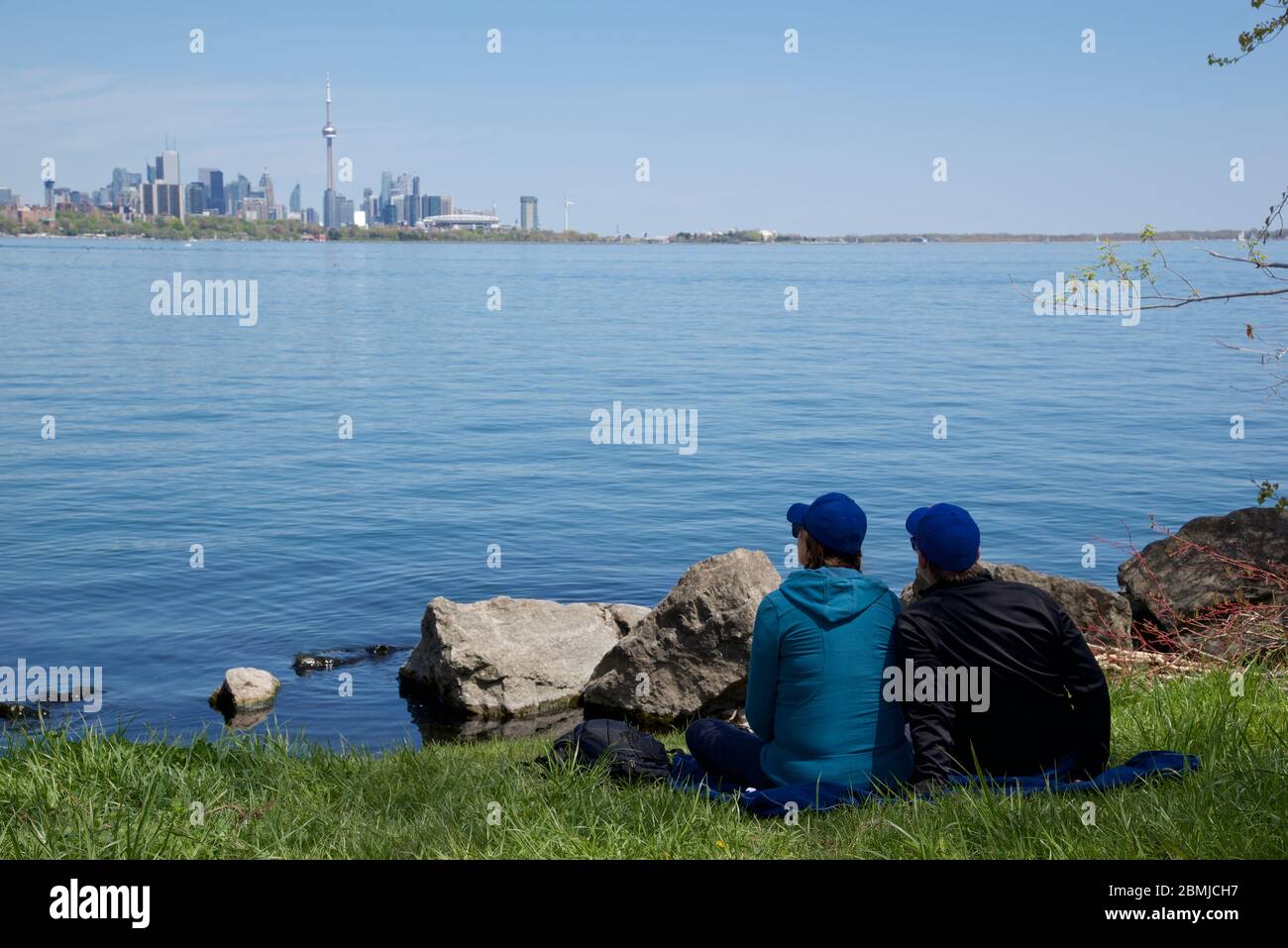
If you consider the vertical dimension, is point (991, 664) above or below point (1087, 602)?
above

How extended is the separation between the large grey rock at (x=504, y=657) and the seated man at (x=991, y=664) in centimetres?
767

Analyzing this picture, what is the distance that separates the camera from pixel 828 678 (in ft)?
20.4

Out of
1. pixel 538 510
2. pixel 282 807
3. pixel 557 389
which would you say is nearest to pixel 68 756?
pixel 282 807

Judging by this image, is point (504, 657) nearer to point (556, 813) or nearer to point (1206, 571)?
point (556, 813)

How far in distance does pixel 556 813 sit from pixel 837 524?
2.06 meters

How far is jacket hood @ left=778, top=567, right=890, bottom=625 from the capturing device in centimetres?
620

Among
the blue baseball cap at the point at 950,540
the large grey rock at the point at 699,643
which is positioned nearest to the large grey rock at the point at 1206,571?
the large grey rock at the point at 699,643

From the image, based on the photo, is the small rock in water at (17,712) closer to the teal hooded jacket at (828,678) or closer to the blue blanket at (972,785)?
the blue blanket at (972,785)

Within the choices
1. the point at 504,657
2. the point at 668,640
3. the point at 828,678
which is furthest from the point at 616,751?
the point at 504,657

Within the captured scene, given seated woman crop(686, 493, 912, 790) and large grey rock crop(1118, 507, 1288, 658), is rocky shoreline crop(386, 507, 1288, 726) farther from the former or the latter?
seated woman crop(686, 493, 912, 790)

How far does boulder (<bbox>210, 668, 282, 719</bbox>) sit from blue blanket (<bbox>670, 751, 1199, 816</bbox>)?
833cm

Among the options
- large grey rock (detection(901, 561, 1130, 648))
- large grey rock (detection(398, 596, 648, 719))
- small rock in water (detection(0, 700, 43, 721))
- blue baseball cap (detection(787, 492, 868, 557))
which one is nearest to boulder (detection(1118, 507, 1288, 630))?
large grey rock (detection(901, 561, 1130, 648))

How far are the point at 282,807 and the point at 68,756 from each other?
1844 mm
